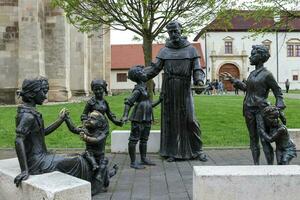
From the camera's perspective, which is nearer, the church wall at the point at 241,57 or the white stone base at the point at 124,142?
the white stone base at the point at 124,142

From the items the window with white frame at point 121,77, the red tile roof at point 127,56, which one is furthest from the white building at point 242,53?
the window with white frame at point 121,77

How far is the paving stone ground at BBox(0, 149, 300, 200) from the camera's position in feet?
21.5

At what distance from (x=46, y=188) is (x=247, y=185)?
2.17m

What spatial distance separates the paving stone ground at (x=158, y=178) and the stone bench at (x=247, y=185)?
0.99 metres

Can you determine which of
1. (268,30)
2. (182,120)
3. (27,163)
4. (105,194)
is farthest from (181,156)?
(268,30)

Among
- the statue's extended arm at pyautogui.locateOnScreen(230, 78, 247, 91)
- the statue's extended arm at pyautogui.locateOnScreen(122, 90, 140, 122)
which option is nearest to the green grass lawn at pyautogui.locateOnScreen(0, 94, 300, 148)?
the statue's extended arm at pyautogui.locateOnScreen(122, 90, 140, 122)

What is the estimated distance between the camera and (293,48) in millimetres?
71250

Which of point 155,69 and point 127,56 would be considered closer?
point 155,69

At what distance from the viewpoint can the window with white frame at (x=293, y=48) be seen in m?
71.2

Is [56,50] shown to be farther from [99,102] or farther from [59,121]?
[59,121]

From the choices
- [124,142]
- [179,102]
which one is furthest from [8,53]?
[179,102]

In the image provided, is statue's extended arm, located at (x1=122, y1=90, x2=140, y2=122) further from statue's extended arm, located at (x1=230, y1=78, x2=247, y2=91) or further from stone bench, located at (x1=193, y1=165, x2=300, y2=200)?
stone bench, located at (x1=193, y1=165, x2=300, y2=200)

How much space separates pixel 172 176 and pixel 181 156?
146cm

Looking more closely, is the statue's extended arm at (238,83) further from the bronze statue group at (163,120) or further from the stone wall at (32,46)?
the stone wall at (32,46)
